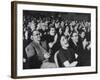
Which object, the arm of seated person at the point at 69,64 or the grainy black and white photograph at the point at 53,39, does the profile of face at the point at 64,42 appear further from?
the arm of seated person at the point at 69,64

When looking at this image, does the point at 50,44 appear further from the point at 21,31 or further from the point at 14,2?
the point at 14,2

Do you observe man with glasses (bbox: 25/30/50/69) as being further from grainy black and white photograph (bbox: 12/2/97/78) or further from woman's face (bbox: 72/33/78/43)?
woman's face (bbox: 72/33/78/43)

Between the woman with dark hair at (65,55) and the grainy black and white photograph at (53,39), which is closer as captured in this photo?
the grainy black and white photograph at (53,39)

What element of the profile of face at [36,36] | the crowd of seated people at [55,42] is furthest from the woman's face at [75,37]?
the profile of face at [36,36]

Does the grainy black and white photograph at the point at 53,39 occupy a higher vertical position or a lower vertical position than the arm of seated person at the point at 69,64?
higher

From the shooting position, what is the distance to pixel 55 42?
1.86 metres

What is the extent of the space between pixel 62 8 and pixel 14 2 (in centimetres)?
Result: 38

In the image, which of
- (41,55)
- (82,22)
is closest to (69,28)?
(82,22)

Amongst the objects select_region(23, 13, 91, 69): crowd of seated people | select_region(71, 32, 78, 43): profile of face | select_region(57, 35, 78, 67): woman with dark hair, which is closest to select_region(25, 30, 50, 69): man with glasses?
select_region(23, 13, 91, 69): crowd of seated people

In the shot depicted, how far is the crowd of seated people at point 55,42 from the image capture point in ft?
5.83

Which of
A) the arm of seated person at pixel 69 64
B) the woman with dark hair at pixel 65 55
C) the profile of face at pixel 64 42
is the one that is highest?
the profile of face at pixel 64 42

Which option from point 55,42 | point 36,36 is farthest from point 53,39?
point 36,36

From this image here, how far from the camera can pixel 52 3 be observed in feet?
6.02

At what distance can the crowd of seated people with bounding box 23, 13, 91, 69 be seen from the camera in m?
1.78
